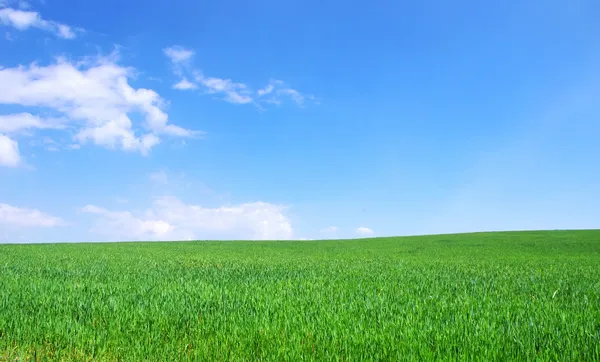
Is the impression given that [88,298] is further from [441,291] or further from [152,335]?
[441,291]

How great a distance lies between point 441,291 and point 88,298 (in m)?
7.34

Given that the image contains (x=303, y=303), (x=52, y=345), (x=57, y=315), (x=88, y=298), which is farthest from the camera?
(x=88, y=298)

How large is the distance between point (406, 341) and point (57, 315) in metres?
5.54

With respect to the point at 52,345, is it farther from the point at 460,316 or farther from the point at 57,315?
the point at 460,316

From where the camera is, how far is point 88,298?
27.3 feet

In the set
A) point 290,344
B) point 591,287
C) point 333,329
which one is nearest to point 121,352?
point 290,344

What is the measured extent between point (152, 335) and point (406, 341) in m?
3.34

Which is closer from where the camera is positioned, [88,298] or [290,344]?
[290,344]

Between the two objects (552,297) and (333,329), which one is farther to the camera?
(552,297)

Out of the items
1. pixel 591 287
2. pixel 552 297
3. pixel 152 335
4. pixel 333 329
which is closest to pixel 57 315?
pixel 152 335

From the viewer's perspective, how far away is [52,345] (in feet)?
18.9

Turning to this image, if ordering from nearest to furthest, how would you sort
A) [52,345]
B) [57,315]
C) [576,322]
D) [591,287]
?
[52,345] < [576,322] < [57,315] < [591,287]

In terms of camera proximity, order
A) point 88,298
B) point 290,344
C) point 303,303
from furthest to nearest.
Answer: point 88,298 < point 303,303 < point 290,344

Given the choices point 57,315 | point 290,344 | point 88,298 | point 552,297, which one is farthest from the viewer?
point 552,297
